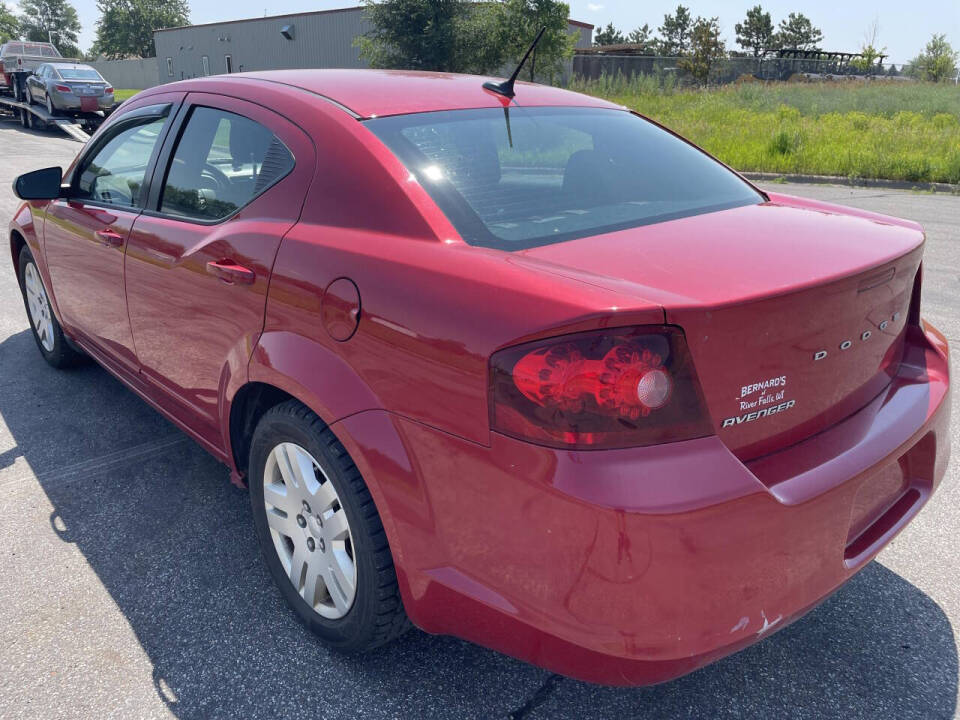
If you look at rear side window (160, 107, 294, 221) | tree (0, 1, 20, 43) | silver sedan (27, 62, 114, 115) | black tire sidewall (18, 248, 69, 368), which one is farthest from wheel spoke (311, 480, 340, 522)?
tree (0, 1, 20, 43)

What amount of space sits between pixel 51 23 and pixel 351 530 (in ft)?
390

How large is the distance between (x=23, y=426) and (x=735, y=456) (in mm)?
3700

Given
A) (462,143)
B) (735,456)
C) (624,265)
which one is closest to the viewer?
(735,456)

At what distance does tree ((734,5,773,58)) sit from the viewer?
89.6 metres

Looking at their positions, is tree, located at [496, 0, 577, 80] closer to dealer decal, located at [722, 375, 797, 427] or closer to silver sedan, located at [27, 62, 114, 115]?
silver sedan, located at [27, 62, 114, 115]

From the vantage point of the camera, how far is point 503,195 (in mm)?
2299

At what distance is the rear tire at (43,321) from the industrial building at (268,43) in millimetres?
31380

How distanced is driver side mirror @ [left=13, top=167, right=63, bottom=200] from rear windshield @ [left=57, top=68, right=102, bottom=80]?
878 inches

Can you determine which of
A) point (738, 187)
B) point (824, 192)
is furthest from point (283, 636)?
point (824, 192)

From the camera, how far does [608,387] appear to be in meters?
1.63

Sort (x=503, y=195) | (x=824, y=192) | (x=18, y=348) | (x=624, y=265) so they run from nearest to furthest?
(x=624, y=265), (x=503, y=195), (x=18, y=348), (x=824, y=192)

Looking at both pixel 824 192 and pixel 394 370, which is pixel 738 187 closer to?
pixel 394 370

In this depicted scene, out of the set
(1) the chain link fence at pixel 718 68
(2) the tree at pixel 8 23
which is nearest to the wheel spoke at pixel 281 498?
(1) the chain link fence at pixel 718 68

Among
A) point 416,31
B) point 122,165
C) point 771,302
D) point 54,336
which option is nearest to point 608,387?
point 771,302
